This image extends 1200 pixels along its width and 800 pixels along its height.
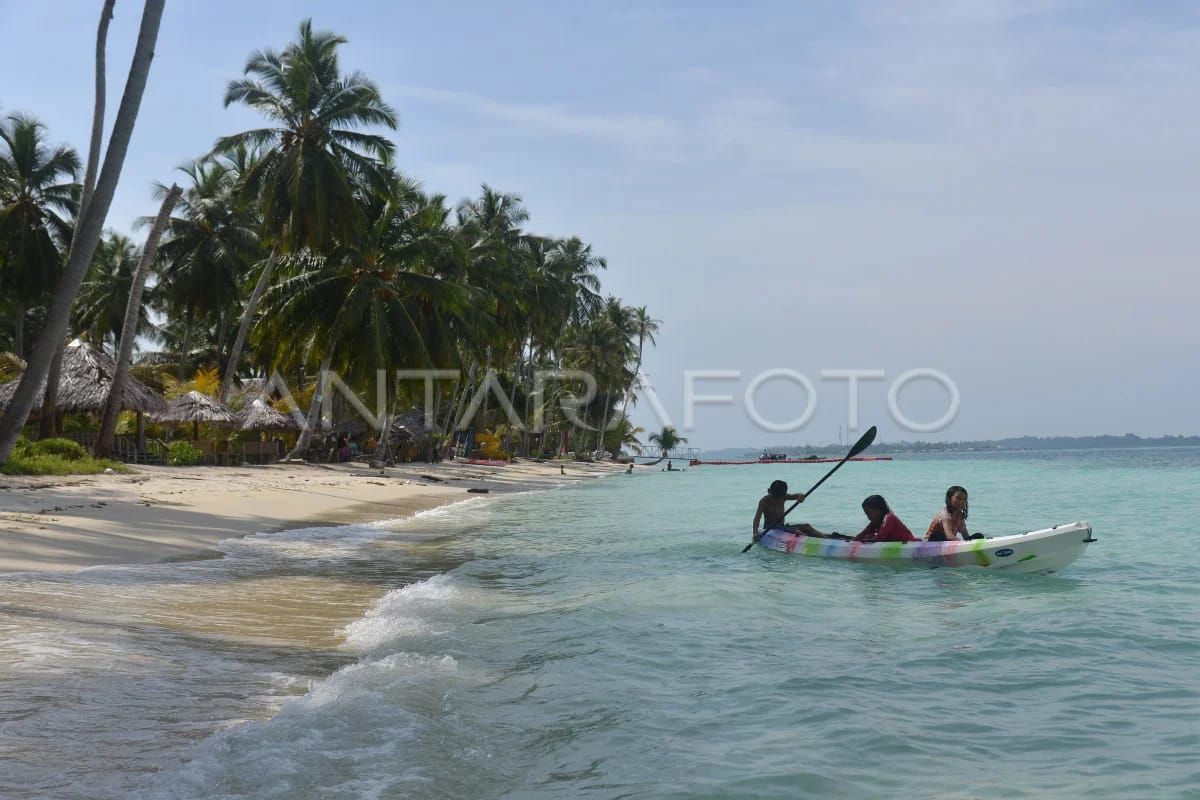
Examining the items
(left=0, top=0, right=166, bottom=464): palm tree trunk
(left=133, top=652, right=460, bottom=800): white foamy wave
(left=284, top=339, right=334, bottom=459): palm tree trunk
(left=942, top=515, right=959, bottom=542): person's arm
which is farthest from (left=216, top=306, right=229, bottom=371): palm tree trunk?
(left=133, top=652, right=460, bottom=800): white foamy wave

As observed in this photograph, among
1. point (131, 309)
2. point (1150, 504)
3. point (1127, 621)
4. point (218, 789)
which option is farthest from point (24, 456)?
point (1150, 504)

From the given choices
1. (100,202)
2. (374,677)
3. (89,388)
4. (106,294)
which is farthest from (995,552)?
(106,294)

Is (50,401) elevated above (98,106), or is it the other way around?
(98,106)

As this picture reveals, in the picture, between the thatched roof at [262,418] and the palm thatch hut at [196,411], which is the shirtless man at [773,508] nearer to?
the palm thatch hut at [196,411]

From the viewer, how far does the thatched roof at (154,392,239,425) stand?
89.6ft

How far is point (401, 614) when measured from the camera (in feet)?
26.3

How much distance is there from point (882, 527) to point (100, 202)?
40.5 feet

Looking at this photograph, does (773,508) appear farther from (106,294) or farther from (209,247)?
(106,294)

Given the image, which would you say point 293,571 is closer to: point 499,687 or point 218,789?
point 499,687

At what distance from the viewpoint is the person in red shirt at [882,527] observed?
1170 centimetres

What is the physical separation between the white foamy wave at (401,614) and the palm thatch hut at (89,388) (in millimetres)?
17443

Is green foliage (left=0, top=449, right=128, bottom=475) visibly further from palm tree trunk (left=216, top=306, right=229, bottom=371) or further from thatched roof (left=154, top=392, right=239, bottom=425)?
palm tree trunk (left=216, top=306, right=229, bottom=371)

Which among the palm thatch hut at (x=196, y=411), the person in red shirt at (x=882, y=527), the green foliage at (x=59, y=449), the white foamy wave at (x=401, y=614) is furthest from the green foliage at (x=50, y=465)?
the person in red shirt at (x=882, y=527)

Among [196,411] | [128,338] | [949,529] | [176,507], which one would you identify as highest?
[128,338]
